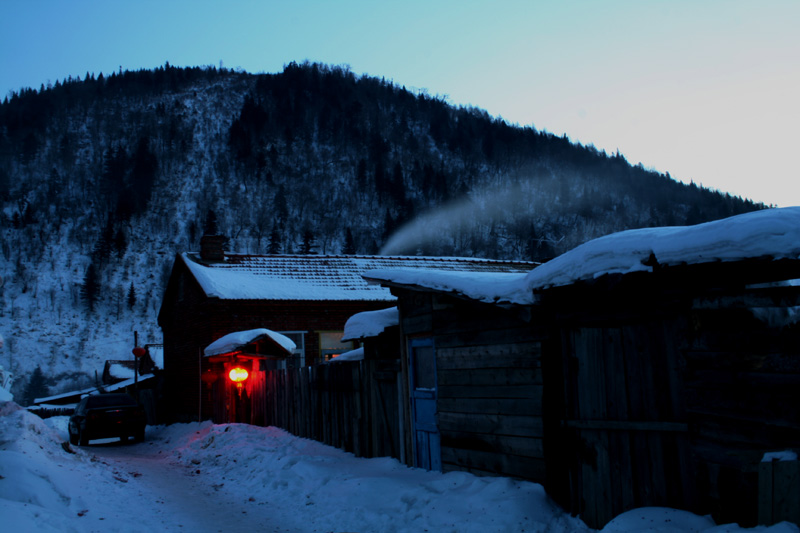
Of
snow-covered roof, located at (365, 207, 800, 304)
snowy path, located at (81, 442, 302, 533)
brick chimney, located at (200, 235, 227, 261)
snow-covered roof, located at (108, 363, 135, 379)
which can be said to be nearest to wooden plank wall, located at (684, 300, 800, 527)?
snow-covered roof, located at (365, 207, 800, 304)

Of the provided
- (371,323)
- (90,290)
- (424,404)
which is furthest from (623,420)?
(90,290)

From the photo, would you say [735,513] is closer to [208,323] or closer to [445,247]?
[208,323]

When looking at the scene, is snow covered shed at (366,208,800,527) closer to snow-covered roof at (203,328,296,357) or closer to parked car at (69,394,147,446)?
snow-covered roof at (203,328,296,357)

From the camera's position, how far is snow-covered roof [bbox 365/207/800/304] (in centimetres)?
486

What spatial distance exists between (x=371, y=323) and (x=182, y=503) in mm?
4174

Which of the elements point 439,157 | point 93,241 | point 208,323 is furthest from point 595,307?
point 439,157

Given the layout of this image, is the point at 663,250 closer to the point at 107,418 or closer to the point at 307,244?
the point at 107,418

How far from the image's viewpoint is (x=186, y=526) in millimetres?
8211

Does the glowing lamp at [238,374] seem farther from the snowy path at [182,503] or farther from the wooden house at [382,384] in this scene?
the wooden house at [382,384]

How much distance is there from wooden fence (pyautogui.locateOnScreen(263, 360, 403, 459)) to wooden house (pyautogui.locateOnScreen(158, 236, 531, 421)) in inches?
308

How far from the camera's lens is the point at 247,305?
76.6 feet

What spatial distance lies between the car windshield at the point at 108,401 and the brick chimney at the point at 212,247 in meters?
7.68

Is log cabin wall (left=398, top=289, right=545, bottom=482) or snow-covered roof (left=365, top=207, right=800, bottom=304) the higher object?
snow-covered roof (left=365, top=207, right=800, bottom=304)

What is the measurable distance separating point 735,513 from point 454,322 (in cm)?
462
